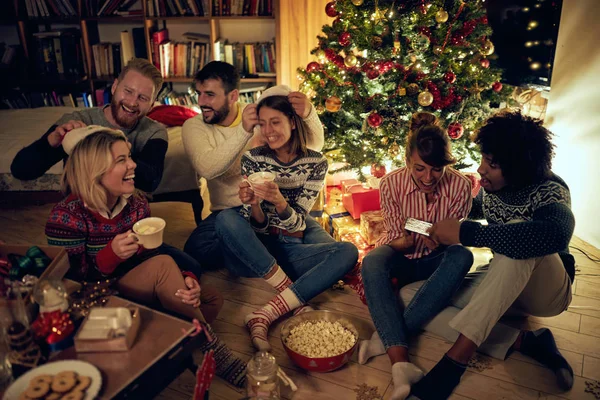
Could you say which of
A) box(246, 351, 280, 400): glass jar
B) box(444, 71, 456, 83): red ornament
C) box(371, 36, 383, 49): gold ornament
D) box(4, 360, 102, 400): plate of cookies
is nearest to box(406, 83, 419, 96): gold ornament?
box(444, 71, 456, 83): red ornament

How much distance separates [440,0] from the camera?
2.60 m

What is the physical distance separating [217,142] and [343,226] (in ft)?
3.06

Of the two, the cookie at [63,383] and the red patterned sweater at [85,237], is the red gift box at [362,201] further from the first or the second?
the cookie at [63,383]

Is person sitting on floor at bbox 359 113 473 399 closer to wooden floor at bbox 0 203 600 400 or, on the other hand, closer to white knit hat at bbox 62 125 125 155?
wooden floor at bbox 0 203 600 400

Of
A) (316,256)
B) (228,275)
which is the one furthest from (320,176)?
(228,275)

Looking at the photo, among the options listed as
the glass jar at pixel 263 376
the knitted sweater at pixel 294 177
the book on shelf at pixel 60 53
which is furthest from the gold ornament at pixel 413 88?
the book on shelf at pixel 60 53

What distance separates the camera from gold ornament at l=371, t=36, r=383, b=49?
8.89 feet

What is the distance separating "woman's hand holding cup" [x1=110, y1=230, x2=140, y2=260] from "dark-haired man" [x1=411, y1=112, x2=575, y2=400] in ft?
3.69

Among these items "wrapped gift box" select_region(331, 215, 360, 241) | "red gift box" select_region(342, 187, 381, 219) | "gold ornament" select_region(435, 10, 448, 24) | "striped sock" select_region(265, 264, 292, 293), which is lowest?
"wrapped gift box" select_region(331, 215, 360, 241)

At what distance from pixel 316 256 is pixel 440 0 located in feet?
5.09

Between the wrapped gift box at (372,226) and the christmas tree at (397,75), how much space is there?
345 mm

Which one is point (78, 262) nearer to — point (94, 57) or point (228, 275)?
point (228, 275)

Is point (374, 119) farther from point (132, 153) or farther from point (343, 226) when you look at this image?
point (132, 153)

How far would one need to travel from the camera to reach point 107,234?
1.83m
